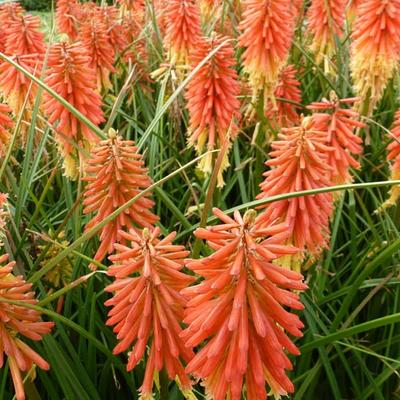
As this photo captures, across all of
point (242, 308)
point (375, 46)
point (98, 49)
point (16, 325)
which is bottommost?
point (16, 325)

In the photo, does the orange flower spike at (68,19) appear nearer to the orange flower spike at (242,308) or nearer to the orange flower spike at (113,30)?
the orange flower spike at (113,30)

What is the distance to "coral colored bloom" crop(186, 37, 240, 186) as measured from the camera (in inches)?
127

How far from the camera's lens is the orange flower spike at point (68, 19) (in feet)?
17.1

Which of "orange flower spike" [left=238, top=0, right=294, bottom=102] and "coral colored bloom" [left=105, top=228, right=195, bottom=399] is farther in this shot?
"orange flower spike" [left=238, top=0, right=294, bottom=102]

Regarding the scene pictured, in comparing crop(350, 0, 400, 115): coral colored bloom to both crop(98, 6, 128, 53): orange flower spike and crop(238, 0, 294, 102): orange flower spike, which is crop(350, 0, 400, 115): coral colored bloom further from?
crop(98, 6, 128, 53): orange flower spike

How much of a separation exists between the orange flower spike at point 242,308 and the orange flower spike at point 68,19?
411 cm

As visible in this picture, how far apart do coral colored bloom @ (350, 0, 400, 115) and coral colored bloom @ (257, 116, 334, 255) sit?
1.69 metres

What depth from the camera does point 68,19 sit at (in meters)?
5.20

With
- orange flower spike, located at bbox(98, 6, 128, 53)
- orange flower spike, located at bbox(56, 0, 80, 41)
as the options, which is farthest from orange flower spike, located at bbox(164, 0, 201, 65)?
orange flower spike, located at bbox(56, 0, 80, 41)

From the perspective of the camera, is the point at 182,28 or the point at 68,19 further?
the point at 68,19

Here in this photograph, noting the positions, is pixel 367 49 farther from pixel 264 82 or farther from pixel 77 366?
pixel 77 366

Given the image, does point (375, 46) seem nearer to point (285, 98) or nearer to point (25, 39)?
point (285, 98)

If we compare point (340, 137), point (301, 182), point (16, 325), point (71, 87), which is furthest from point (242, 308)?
point (71, 87)

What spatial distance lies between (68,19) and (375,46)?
108 inches
